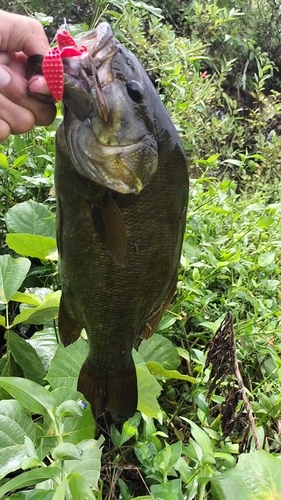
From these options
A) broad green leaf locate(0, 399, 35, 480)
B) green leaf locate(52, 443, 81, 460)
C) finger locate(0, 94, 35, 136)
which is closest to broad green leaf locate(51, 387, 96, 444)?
broad green leaf locate(0, 399, 35, 480)

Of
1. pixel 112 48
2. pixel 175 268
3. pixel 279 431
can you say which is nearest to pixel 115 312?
pixel 175 268

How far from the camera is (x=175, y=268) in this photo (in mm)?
1073

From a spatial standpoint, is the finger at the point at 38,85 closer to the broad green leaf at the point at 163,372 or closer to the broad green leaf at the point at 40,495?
the broad green leaf at the point at 40,495

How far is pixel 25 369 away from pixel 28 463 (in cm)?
67

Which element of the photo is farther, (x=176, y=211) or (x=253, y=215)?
(x=253, y=215)

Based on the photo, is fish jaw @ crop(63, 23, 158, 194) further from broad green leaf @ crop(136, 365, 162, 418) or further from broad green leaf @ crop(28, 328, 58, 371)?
broad green leaf @ crop(28, 328, 58, 371)

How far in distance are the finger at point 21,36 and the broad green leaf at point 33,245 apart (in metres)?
0.54

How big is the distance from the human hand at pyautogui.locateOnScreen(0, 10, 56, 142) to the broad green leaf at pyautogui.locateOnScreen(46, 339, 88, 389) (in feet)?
1.84

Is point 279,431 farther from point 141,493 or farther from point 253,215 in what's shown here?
point 253,215

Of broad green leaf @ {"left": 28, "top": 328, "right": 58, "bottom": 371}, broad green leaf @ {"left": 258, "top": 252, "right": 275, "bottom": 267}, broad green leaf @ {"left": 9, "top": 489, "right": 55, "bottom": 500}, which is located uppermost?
broad green leaf @ {"left": 9, "top": 489, "right": 55, "bottom": 500}

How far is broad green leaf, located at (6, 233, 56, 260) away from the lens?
1.45 meters

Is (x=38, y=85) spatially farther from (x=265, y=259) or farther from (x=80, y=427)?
(x=265, y=259)

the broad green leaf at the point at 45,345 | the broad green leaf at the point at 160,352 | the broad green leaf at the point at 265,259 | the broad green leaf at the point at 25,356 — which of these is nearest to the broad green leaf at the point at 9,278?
the broad green leaf at the point at 25,356

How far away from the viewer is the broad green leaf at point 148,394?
4.24 ft
